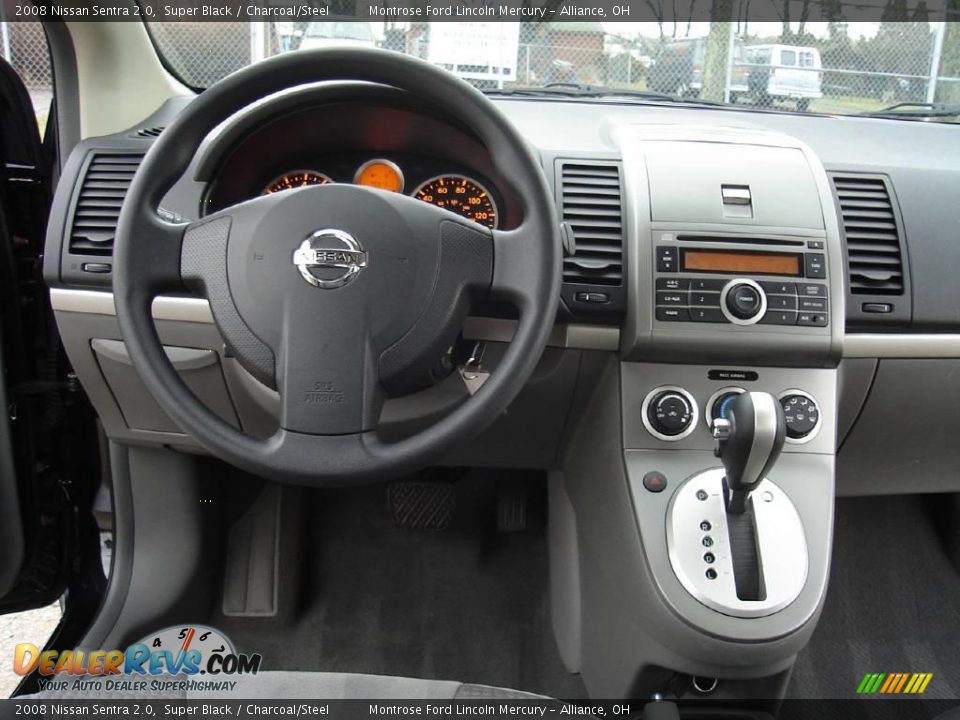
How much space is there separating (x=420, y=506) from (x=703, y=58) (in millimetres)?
1279

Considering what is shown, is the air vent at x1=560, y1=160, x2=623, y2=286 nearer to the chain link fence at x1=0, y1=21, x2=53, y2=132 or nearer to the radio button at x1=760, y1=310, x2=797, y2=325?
the radio button at x1=760, y1=310, x2=797, y2=325

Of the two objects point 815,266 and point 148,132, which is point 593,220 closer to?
point 815,266

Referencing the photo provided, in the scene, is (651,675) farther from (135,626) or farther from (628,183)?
(135,626)

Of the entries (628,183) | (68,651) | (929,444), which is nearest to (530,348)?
(628,183)

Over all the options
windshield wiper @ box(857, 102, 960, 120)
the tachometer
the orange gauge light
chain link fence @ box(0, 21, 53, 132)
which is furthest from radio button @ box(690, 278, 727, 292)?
chain link fence @ box(0, 21, 53, 132)

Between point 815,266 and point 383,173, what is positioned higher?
point 383,173

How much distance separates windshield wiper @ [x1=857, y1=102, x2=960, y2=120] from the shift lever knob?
974 mm

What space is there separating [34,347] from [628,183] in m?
1.26

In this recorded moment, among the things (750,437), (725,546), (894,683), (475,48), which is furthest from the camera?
(894,683)

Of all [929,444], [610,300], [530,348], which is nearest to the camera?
[530,348]

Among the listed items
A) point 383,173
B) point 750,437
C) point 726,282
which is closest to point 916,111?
point 726,282

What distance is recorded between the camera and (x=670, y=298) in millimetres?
1309

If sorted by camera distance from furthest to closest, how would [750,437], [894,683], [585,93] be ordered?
[894,683] → [585,93] → [750,437]

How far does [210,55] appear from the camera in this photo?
164cm
